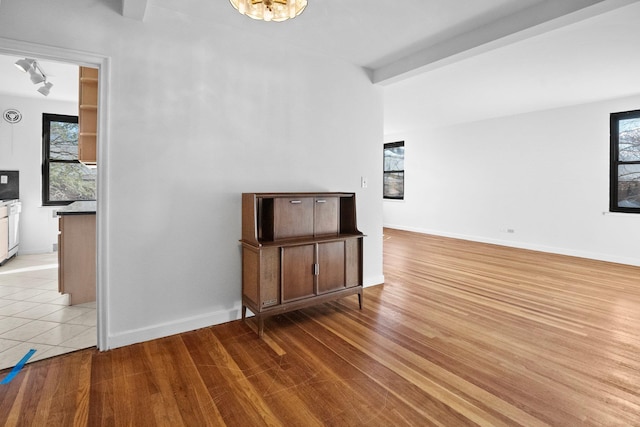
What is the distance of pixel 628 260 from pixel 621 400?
174 inches

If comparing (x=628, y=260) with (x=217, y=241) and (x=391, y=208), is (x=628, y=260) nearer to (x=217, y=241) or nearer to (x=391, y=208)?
(x=391, y=208)

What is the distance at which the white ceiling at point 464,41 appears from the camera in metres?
2.35

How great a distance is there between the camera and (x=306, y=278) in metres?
2.74

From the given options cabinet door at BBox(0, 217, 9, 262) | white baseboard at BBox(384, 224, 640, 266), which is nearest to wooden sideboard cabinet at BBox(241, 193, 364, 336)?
cabinet door at BBox(0, 217, 9, 262)

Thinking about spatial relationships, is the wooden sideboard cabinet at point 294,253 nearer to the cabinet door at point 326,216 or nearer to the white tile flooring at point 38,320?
the cabinet door at point 326,216

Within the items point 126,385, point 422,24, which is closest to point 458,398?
point 126,385

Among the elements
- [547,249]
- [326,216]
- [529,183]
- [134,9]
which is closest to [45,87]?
[134,9]

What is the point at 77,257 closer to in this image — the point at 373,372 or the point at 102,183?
the point at 102,183

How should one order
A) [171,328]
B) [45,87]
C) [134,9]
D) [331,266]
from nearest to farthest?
[134,9] → [171,328] → [331,266] → [45,87]

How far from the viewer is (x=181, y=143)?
8.21 feet

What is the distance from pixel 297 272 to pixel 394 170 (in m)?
6.83

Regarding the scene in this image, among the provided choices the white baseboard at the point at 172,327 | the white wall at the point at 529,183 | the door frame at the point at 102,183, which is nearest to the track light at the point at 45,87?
the door frame at the point at 102,183

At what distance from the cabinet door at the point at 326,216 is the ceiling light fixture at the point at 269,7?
4.84 feet

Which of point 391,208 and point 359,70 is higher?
point 359,70
